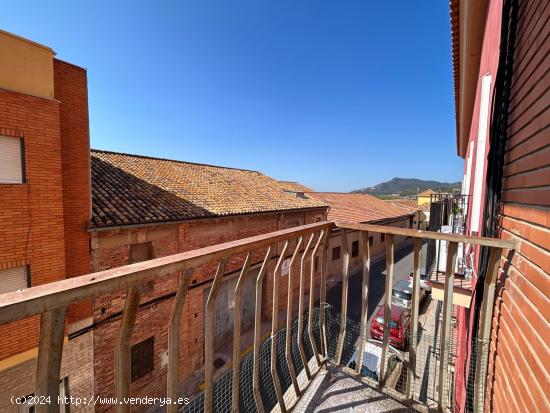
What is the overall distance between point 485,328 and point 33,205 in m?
8.19

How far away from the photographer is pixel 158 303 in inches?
321

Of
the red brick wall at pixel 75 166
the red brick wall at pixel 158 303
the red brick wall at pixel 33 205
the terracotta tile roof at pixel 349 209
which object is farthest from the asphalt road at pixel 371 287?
the red brick wall at pixel 33 205

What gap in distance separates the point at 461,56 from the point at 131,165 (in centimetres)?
1145

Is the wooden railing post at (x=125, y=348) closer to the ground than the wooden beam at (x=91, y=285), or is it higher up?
closer to the ground

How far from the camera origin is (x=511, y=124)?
84.0 inches

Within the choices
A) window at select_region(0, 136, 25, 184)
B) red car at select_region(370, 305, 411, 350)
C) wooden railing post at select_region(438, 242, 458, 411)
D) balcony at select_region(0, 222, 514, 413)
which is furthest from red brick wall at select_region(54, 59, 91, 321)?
red car at select_region(370, 305, 411, 350)

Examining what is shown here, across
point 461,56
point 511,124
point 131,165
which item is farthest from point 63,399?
point 461,56

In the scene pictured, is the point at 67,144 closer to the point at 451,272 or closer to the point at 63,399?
the point at 63,399

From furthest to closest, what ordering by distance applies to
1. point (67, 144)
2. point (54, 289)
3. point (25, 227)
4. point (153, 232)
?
point (153, 232) < point (67, 144) < point (25, 227) < point (54, 289)

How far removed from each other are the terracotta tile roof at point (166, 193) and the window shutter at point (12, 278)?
1662 mm

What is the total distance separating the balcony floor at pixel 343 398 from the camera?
1931 millimetres

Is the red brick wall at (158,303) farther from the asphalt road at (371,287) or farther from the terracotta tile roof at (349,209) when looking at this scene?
the terracotta tile roof at (349,209)

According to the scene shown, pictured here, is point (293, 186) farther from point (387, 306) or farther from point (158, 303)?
point (387, 306)

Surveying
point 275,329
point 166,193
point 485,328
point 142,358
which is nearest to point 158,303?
point 142,358
